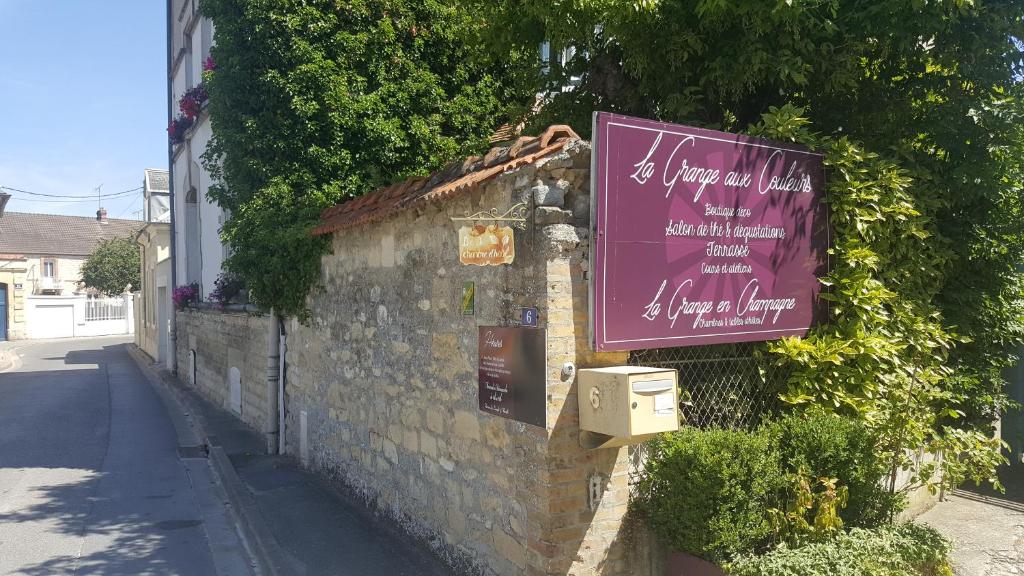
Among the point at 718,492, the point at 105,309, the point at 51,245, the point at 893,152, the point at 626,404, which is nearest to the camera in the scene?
the point at 626,404

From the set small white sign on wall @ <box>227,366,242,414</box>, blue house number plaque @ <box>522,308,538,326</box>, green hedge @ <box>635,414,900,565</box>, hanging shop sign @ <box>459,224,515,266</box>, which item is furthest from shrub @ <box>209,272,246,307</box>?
green hedge @ <box>635,414,900,565</box>

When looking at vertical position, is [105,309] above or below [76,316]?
above

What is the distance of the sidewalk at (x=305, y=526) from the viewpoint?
570cm

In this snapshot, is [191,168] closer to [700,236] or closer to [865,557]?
[700,236]

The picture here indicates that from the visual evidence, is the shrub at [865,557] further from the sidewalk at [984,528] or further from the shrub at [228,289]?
the shrub at [228,289]

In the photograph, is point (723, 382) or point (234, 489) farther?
point (234, 489)

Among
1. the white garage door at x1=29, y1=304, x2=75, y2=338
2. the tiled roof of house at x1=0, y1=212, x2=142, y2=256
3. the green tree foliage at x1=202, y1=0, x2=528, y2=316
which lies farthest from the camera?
the tiled roof of house at x1=0, y1=212, x2=142, y2=256

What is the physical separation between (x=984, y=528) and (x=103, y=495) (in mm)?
8725

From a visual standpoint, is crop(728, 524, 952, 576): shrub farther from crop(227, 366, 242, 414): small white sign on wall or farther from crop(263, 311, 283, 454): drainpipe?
crop(227, 366, 242, 414): small white sign on wall

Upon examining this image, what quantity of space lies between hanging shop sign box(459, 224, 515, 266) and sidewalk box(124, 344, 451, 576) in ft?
7.63

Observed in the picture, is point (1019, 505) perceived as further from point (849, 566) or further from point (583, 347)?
point (583, 347)

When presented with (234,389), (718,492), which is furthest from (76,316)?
(718,492)

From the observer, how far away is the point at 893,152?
19.2 ft

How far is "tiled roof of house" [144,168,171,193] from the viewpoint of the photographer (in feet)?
112
